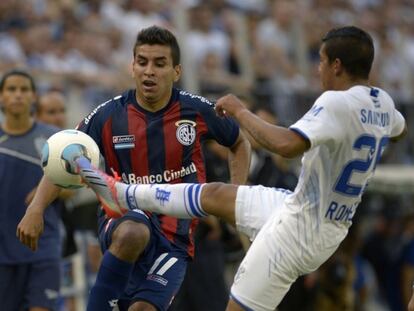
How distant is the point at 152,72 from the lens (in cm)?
884

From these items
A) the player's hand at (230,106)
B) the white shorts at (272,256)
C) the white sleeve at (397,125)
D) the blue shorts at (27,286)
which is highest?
the player's hand at (230,106)

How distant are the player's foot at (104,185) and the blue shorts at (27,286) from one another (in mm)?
2580

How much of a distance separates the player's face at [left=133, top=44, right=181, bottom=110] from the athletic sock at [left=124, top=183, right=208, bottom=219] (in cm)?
100

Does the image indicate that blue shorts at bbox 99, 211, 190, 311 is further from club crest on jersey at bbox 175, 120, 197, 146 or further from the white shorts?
the white shorts

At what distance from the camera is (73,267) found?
1445cm

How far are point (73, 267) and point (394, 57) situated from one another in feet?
32.8

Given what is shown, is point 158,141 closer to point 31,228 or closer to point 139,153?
point 139,153

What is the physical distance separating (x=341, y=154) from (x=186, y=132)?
62.1 inches

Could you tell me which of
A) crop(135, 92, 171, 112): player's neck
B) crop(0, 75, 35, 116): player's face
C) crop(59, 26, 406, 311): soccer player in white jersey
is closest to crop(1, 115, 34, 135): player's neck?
crop(0, 75, 35, 116): player's face

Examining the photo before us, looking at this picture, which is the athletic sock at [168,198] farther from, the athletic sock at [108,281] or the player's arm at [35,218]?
the player's arm at [35,218]

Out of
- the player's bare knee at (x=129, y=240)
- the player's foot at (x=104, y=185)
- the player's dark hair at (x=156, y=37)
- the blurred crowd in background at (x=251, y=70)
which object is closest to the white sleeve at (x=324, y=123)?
the player's foot at (x=104, y=185)

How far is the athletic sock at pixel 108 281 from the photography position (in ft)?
27.5

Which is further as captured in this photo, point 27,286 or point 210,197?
point 27,286

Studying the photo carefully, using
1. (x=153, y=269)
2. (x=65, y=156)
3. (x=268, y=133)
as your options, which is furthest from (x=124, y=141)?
(x=268, y=133)
